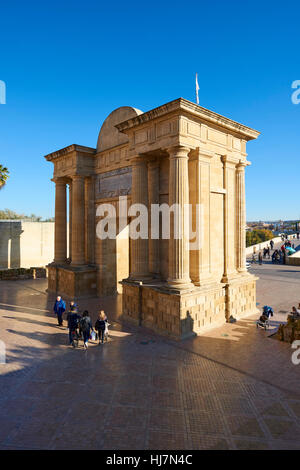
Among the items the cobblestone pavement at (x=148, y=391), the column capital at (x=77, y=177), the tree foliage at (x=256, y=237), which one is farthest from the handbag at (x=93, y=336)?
the tree foliage at (x=256, y=237)

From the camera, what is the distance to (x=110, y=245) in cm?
1830

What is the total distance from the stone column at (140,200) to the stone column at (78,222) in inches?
239

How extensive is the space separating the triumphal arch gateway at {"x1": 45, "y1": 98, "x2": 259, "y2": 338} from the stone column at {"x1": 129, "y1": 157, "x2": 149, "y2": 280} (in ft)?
0.15

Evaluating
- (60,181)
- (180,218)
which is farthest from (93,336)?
(60,181)

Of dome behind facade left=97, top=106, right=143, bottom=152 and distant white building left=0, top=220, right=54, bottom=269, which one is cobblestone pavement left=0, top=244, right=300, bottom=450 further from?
distant white building left=0, top=220, right=54, bottom=269

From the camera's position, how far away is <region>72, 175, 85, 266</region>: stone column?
18.0m

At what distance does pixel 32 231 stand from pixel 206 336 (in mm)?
23075

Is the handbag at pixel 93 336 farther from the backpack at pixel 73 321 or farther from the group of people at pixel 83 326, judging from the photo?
the backpack at pixel 73 321

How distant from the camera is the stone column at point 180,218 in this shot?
11.2 metres

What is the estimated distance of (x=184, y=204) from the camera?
11328 mm

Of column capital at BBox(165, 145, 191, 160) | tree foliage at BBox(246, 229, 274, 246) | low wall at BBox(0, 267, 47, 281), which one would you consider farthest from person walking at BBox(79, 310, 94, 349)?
tree foliage at BBox(246, 229, 274, 246)

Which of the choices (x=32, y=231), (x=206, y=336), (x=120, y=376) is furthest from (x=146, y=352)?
(x=32, y=231)

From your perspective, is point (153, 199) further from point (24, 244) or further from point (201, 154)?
point (24, 244)
